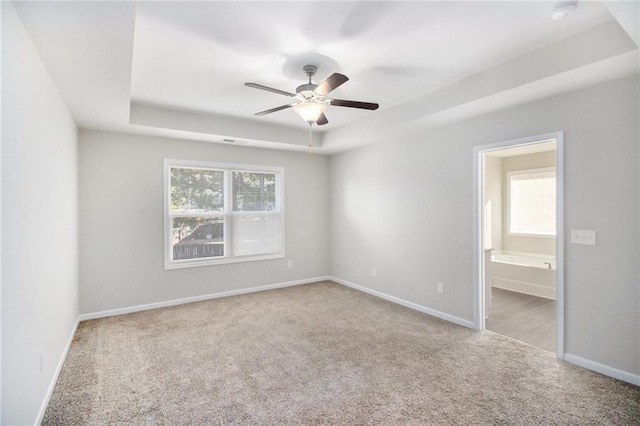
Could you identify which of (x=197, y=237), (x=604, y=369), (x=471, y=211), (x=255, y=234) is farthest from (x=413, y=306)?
(x=197, y=237)

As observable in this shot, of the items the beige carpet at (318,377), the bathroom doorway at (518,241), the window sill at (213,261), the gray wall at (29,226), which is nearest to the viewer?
the gray wall at (29,226)

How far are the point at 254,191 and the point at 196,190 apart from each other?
932 mm

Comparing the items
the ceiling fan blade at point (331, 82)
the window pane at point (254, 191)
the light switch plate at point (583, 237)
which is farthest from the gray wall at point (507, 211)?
the ceiling fan blade at point (331, 82)

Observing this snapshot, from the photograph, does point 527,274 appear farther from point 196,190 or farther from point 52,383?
point 52,383

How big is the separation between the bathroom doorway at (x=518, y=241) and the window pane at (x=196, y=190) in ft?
12.0

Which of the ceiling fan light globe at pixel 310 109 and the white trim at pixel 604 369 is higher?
the ceiling fan light globe at pixel 310 109

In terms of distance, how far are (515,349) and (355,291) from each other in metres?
2.56

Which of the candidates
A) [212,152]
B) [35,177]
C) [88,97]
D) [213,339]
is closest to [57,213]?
[35,177]

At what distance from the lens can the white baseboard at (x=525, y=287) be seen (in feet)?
16.3

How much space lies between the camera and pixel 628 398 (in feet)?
7.72

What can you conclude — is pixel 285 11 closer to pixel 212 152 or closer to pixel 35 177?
pixel 35 177

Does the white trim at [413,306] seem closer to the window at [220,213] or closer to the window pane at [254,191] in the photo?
the window at [220,213]

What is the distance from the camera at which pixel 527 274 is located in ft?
17.2

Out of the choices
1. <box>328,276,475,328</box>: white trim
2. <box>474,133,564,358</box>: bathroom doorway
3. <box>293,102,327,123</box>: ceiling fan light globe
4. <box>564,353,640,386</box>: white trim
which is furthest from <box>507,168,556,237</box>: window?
<box>293,102,327,123</box>: ceiling fan light globe
